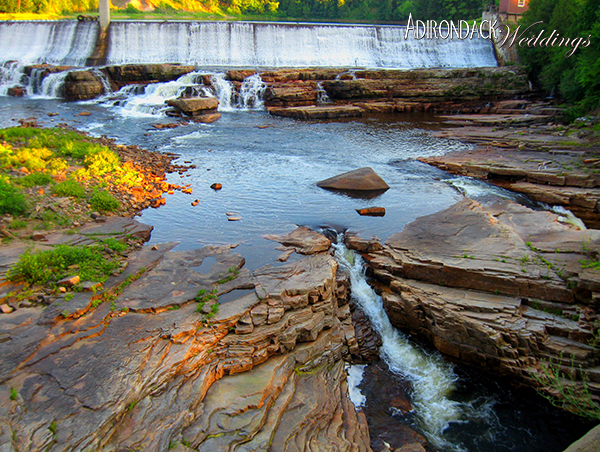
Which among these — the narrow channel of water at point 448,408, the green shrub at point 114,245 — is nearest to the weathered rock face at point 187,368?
the narrow channel of water at point 448,408

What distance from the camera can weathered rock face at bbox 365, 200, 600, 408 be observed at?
279 inches

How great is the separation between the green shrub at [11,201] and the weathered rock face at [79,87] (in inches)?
807

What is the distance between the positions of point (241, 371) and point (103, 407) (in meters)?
1.95

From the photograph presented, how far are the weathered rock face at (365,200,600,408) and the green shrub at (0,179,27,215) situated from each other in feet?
26.1

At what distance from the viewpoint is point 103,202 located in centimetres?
1105

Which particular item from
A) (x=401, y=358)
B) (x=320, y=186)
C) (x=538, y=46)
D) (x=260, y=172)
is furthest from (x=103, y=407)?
Result: (x=538, y=46)

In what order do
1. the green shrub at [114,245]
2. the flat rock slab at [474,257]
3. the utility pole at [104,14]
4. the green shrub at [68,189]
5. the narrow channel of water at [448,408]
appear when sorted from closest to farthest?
the narrow channel of water at [448,408] → the flat rock slab at [474,257] → the green shrub at [114,245] → the green shrub at [68,189] → the utility pole at [104,14]

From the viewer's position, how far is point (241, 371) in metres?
6.35

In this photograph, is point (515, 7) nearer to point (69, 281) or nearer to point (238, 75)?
point (238, 75)

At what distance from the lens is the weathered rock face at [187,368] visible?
497 cm

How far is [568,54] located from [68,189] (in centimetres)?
2607

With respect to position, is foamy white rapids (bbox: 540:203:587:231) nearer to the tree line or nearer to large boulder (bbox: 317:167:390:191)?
large boulder (bbox: 317:167:390:191)

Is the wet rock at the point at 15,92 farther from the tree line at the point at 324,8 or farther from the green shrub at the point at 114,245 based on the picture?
the tree line at the point at 324,8

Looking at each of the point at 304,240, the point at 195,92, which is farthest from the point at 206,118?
the point at 304,240
